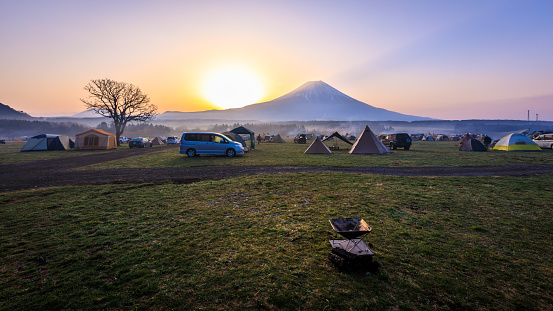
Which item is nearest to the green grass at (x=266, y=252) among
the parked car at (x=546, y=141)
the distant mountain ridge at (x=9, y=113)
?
the parked car at (x=546, y=141)

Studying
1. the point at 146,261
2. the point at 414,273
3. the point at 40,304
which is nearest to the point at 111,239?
the point at 146,261

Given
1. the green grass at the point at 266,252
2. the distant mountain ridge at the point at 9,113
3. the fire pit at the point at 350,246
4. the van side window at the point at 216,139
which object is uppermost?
the distant mountain ridge at the point at 9,113

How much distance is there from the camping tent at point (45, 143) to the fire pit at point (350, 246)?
39.1 m

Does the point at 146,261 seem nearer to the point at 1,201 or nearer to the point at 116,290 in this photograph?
the point at 116,290

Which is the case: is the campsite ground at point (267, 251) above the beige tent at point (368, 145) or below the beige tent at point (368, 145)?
below

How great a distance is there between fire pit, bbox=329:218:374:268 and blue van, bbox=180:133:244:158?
17.6 m

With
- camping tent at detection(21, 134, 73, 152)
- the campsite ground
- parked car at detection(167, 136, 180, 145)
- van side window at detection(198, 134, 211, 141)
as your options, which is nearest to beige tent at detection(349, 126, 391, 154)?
van side window at detection(198, 134, 211, 141)

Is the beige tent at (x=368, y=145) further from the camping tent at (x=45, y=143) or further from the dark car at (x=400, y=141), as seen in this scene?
the camping tent at (x=45, y=143)

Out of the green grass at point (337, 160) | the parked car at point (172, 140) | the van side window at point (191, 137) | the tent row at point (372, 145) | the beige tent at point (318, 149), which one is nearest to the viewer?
the green grass at point (337, 160)

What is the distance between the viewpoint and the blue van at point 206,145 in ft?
67.4

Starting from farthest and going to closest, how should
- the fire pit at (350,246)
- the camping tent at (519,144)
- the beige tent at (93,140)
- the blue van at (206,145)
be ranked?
the beige tent at (93,140) → the camping tent at (519,144) → the blue van at (206,145) → the fire pit at (350,246)

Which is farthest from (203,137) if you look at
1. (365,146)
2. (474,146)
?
(474,146)

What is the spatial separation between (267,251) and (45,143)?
38591 millimetres

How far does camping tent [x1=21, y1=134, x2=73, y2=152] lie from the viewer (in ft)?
92.7
